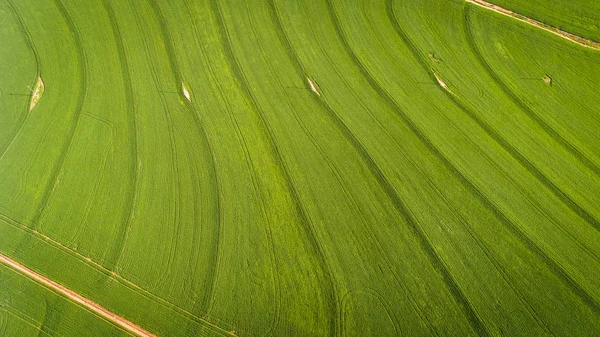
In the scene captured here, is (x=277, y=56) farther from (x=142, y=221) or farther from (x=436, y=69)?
(x=142, y=221)

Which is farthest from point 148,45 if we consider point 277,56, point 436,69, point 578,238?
point 578,238

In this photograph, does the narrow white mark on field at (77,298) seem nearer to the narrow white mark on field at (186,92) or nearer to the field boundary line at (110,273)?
the field boundary line at (110,273)

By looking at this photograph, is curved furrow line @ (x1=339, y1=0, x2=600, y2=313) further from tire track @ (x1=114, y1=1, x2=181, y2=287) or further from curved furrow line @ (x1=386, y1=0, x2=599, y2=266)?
tire track @ (x1=114, y1=1, x2=181, y2=287)

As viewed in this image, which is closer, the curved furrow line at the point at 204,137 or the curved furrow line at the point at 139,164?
the curved furrow line at the point at 204,137

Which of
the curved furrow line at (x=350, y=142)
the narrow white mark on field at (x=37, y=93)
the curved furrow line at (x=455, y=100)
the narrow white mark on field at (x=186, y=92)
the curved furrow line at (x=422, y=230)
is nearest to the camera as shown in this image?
the curved furrow line at (x=422, y=230)

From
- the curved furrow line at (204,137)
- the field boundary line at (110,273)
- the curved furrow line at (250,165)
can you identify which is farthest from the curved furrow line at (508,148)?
the field boundary line at (110,273)

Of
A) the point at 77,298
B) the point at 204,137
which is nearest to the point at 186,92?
the point at 204,137
